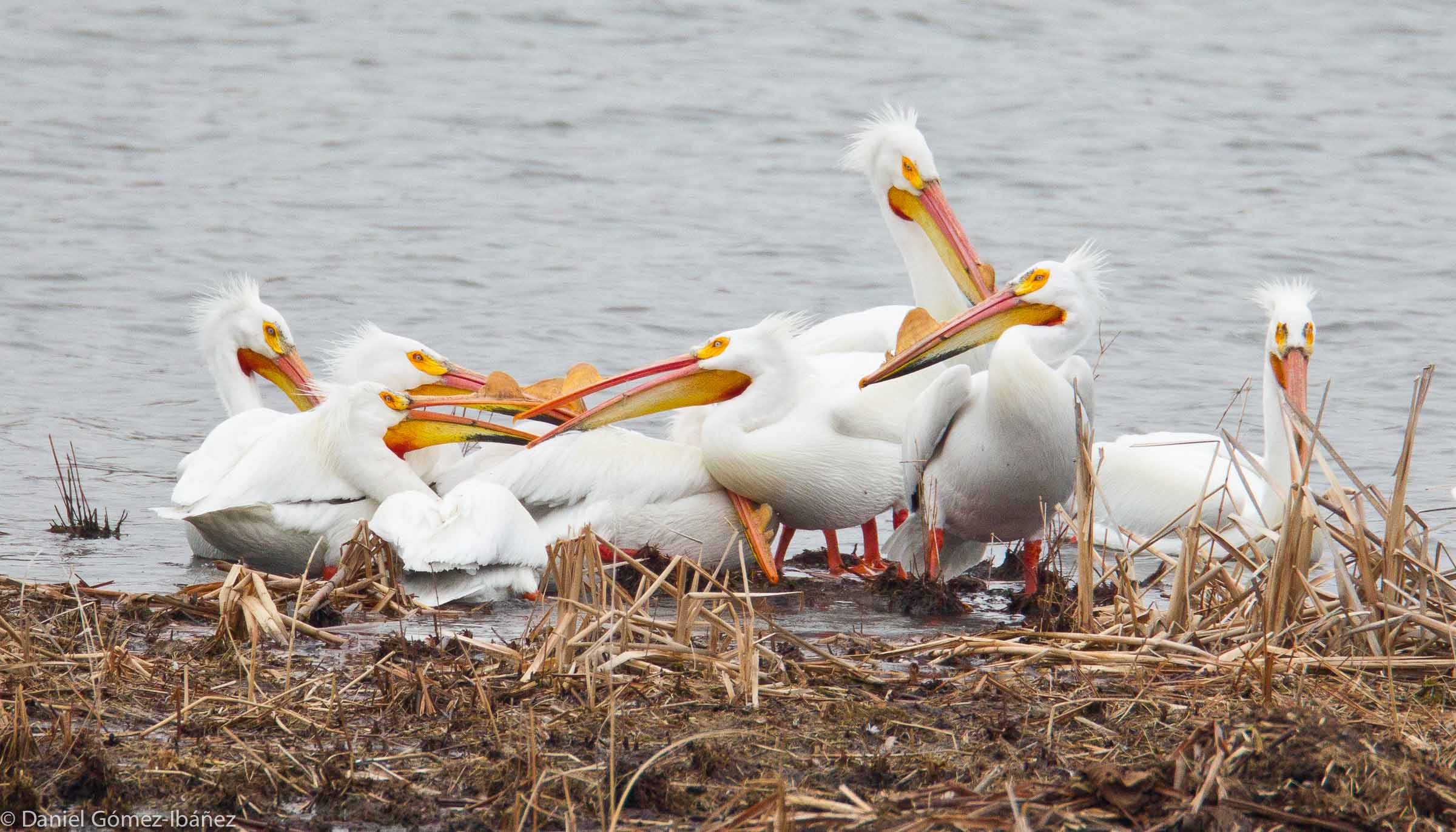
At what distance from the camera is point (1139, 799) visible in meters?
2.85

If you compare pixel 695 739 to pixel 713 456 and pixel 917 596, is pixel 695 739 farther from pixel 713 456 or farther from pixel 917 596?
pixel 713 456

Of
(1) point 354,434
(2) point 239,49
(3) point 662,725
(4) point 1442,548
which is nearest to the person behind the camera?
(3) point 662,725

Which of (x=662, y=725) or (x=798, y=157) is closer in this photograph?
(x=662, y=725)

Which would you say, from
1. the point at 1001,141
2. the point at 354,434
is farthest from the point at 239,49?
the point at 354,434

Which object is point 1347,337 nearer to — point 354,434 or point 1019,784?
point 354,434

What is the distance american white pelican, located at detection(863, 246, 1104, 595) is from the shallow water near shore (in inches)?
24.3

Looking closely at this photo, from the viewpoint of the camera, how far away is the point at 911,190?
23.8 feet

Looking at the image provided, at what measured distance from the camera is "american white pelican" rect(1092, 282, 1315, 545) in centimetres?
622

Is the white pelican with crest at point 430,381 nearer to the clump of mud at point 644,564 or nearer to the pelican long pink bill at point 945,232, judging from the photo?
the clump of mud at point 644,564

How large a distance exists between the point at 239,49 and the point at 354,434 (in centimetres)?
1055

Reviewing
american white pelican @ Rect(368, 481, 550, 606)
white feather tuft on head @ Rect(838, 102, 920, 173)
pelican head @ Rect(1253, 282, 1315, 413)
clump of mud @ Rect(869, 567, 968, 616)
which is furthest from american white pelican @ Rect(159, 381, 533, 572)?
pelican head @ Rect(1253, 282, 1315, 413)

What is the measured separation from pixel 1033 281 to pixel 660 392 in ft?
4.06

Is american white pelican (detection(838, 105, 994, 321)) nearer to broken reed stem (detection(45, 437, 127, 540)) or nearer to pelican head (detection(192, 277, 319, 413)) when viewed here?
pelican head (detection(192, 277, 319, 413))

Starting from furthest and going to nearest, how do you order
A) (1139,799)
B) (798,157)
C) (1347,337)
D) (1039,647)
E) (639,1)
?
(639,1) < (798,157) < (1347,337) < (1039,647) < (1139,799)
